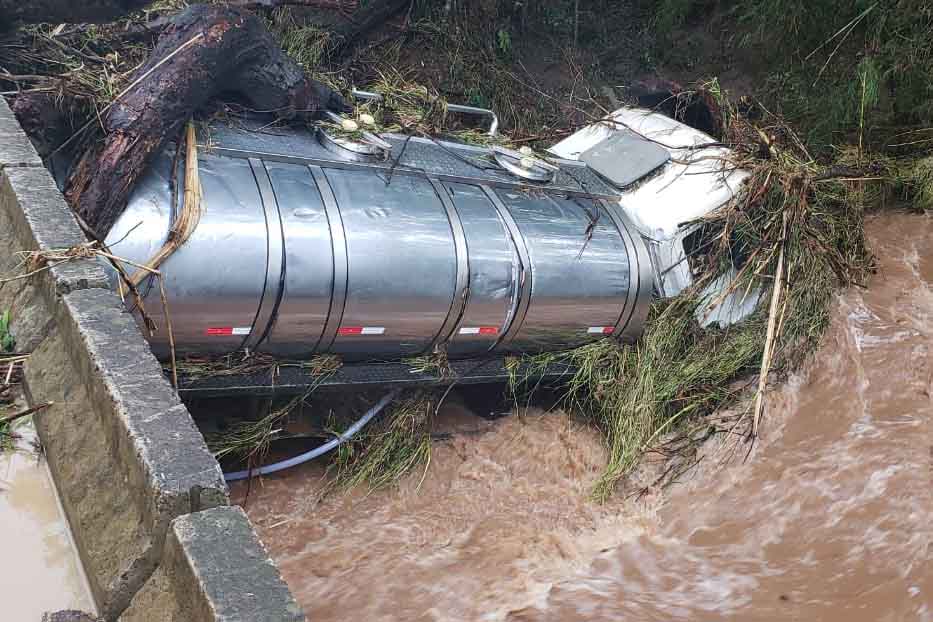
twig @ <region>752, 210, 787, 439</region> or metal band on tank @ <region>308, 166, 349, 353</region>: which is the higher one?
metal band on tank @ <region>308, 166, 349, 353</region>

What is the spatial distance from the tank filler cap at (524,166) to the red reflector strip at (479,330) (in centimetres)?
125

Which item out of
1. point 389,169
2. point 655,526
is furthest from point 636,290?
point 389,169

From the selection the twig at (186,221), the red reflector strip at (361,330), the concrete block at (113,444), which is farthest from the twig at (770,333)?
the concrete block at (113,444)

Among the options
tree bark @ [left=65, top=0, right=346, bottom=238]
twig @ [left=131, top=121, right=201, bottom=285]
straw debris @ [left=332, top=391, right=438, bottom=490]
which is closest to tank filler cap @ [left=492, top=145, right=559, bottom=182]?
tree bark @ [left=65, top=0, right=346, bottom=238]

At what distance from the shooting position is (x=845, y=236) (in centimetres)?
748

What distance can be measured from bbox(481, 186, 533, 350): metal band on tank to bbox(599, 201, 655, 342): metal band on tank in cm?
84

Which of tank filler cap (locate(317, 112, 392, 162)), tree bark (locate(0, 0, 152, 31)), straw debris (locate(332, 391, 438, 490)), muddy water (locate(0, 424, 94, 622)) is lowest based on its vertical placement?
straw debris (locate(332, 391, 438, 490))

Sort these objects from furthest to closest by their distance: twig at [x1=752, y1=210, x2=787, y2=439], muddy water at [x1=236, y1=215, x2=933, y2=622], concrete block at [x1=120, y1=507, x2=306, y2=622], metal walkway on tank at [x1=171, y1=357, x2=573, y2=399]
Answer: twig at [x1=752, y1=210, x2=787, y2=439]
muddy water at [x1=236, y1=215, x2=933, y2=622]
metal walkway on tank at [x1=171, y1=357, x2=573, y2=399]
concrete block at [x1=120, y1=507, x2=306, y2=622]

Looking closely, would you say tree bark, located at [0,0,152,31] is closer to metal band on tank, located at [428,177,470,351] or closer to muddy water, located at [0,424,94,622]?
metal band on tank, located at [428,177,470,351]

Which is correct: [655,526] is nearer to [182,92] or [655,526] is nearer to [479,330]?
[479,330]

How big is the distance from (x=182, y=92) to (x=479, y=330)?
7.37 ft

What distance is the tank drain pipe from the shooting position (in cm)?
513

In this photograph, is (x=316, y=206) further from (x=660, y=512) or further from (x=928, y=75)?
(x=928, y=75)

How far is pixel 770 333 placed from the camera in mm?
6297
